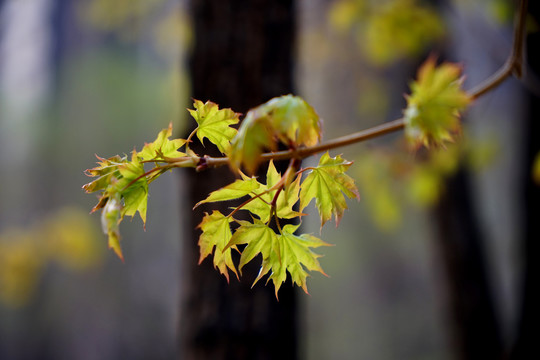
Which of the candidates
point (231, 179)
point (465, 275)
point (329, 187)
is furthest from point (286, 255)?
point (465, 275)

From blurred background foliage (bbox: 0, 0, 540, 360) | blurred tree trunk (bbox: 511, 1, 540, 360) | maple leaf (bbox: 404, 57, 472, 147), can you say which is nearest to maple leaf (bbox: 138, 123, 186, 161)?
maple leaf (bbox: 404, 57, 472, 147)

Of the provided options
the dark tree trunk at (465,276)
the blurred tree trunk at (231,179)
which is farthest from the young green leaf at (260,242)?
the dark tree trunk at (465,276)

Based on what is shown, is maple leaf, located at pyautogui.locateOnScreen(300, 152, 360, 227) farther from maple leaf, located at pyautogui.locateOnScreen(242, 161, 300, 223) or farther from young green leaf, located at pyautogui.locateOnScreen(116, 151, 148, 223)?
young green leaf, located at pyautogui.locateOnScreen(116, 151, 148, 223)

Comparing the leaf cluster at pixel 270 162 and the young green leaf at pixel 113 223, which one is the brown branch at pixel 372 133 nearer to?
the leaf cluster at pixel 270 162

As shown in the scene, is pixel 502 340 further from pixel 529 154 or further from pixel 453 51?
pixel 453 51

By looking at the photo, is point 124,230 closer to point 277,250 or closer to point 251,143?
point 277,250
